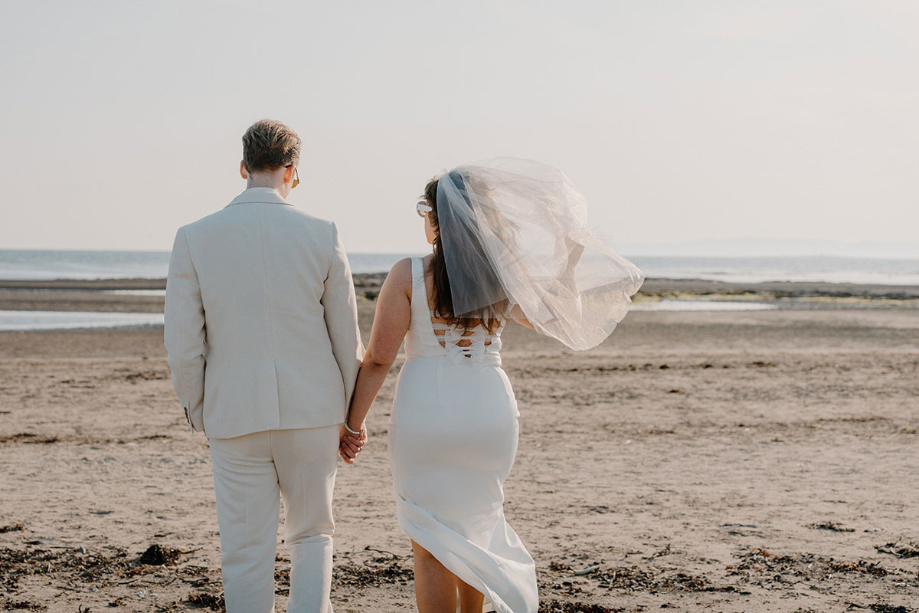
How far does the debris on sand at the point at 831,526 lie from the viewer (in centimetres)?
502

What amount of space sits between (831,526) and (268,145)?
13.2 feet

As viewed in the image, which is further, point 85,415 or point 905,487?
point 85,415

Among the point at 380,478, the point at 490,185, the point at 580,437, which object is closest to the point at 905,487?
the point at 580,437

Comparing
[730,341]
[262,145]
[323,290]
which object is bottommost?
[730,341]

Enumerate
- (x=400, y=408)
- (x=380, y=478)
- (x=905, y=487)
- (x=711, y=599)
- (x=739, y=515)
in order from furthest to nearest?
(x=380, y=478) < (x=905, y=487) < (x=739, y=515) < (x=711, y=599) < (x=400, y=408)

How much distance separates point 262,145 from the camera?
300 cm

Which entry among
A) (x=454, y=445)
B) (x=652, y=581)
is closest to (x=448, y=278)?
(x=454, y=445)

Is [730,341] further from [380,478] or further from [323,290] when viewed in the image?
[323,290]

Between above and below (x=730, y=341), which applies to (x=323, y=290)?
above

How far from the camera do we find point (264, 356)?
297 cm

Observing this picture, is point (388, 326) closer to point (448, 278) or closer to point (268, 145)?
point (448, 278)

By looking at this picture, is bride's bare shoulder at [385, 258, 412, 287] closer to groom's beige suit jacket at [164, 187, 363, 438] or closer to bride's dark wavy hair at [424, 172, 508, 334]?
bride's dark wavy hair at [424, 172, 508, 334]

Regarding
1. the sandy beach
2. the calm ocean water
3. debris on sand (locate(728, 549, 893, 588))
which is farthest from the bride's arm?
the calm ocean water

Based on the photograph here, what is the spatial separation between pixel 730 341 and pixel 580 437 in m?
11.4
